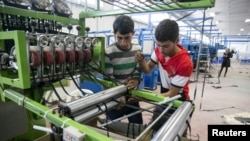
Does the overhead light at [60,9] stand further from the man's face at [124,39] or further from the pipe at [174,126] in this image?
the pipe at [174,126]

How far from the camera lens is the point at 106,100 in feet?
→ 3.26

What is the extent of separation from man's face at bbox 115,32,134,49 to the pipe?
64cm

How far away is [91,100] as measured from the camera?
2.91 feet

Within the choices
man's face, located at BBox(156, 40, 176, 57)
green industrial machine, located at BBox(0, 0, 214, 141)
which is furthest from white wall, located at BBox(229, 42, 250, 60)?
green industrial machine, located at BBox(0, 0, 214, 141)

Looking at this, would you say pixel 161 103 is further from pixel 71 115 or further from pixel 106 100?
pixel 71 115

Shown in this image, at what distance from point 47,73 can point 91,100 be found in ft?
1.11

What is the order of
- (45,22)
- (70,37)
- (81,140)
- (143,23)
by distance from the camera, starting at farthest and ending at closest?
(143,23) < (45,22) < (70,37) < (81,140)

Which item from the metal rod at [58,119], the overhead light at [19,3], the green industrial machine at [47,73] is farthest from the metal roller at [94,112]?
the overhead light at [19,3]

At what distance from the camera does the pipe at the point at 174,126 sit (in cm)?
68

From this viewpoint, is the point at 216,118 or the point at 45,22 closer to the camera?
the point at 45,22

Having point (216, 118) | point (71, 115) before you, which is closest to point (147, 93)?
point (71, 115)

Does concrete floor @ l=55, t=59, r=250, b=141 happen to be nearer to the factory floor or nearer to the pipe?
the factory floor

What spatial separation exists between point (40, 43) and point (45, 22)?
1.44 ft

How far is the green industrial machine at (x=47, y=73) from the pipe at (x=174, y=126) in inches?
0.6
